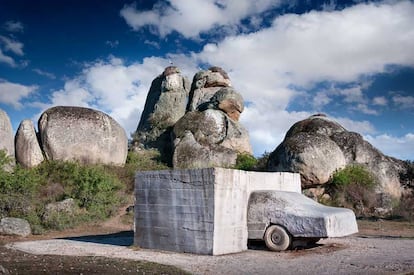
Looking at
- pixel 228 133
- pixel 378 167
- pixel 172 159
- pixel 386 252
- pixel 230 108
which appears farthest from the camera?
pixel 230 108

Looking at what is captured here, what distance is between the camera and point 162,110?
31828 mm

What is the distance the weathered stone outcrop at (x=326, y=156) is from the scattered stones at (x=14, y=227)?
449 inches

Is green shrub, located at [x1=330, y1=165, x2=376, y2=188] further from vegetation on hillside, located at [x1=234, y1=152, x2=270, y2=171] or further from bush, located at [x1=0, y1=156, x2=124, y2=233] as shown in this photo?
bush, located at [x1=0, y1=156, x2=124, y2=233]

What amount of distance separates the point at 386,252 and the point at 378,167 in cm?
1204

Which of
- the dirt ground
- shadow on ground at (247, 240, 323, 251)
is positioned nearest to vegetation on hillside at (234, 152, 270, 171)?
the dirt ground

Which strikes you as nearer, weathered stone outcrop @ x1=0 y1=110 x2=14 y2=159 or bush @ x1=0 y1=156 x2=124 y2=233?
bush @ x1=0 y1=156 x2=124 y2=233

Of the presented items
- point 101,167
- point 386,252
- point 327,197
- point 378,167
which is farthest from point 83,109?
point 386,252

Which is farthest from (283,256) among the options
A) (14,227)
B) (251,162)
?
(251,162)

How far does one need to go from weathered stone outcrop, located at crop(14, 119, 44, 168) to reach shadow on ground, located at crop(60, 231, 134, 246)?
7.97 m

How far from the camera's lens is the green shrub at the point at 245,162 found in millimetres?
24078

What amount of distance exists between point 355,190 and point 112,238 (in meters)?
11.3

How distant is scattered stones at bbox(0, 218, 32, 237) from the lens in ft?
50.3

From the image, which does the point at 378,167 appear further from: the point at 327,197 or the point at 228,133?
the point at 228,133

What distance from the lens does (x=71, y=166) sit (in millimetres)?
21000
